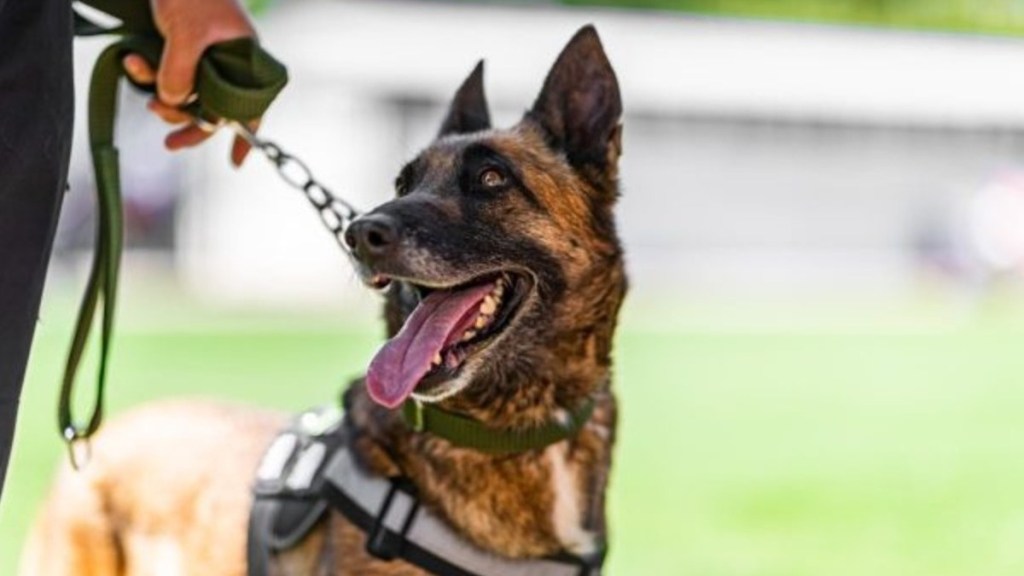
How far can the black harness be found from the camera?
122 inches

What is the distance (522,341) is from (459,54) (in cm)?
2662

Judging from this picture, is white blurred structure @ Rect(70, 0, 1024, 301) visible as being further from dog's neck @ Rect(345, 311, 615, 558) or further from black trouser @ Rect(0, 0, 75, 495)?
black trouser @ Rect(0, 0, 75, 495)

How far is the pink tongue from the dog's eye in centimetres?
23

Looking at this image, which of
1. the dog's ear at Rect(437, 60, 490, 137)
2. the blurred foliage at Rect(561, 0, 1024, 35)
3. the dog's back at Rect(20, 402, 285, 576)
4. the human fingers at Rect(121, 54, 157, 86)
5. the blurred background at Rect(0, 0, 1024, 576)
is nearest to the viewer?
the human fingers at Rect(121, 54, 157, 86)

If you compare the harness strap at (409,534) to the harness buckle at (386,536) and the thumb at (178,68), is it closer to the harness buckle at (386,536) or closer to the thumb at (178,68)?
the harness buckle at (386,536)

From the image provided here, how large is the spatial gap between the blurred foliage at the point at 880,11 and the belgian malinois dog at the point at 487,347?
29.7 meters

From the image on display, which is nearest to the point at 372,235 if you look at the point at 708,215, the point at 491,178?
the point at 491,178

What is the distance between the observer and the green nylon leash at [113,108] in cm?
316

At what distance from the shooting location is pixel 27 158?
8.29 feet

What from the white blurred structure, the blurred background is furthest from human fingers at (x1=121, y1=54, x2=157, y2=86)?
the white blurred structure

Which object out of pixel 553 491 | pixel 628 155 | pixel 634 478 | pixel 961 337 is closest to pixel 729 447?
pixel 634 478

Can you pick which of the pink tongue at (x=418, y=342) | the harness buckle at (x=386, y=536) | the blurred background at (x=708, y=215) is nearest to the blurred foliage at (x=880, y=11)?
the blurred background at (x=708, y=215)

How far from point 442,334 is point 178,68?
26.1 inches

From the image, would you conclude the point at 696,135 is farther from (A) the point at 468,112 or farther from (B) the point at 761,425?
(A) the point at 468,112
